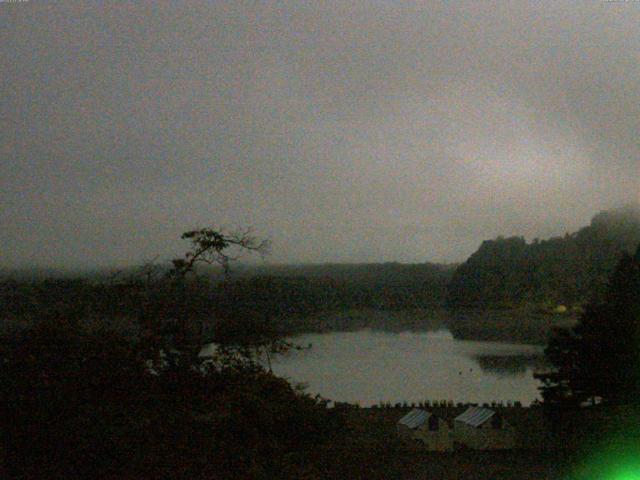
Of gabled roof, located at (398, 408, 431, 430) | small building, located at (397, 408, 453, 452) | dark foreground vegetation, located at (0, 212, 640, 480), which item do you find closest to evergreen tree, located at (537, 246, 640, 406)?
dark foreground vegetation, located at (0, 212, 640, 480)

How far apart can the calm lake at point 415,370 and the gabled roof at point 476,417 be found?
4021 millimetres

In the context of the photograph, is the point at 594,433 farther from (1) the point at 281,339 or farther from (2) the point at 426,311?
(2) the point at 426,311

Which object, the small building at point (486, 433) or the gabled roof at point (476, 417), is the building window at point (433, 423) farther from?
the gabled roof at point (476, 417)

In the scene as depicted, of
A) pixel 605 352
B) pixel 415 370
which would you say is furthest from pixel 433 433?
pixel 415 370

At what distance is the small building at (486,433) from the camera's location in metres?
10.8

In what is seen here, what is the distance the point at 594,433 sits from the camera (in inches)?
362

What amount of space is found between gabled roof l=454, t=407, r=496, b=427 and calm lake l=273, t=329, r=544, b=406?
4.02m

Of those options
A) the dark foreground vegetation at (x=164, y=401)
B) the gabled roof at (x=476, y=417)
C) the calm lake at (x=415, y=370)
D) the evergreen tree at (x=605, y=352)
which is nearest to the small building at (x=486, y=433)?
the gabled roof at (x=476, y=417)

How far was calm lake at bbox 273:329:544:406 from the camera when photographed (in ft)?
67.0

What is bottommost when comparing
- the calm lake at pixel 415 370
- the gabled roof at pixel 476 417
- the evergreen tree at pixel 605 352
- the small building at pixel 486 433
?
the calm lake at pixel 415 370

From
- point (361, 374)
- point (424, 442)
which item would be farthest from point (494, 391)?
point (424, 442)

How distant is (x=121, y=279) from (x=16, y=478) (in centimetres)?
228

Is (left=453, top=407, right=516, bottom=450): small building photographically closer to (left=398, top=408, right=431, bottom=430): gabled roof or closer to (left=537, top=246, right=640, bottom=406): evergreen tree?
(left=398, top=408, right=431, bottom=430): gabled roof

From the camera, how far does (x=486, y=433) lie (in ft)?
35.7
